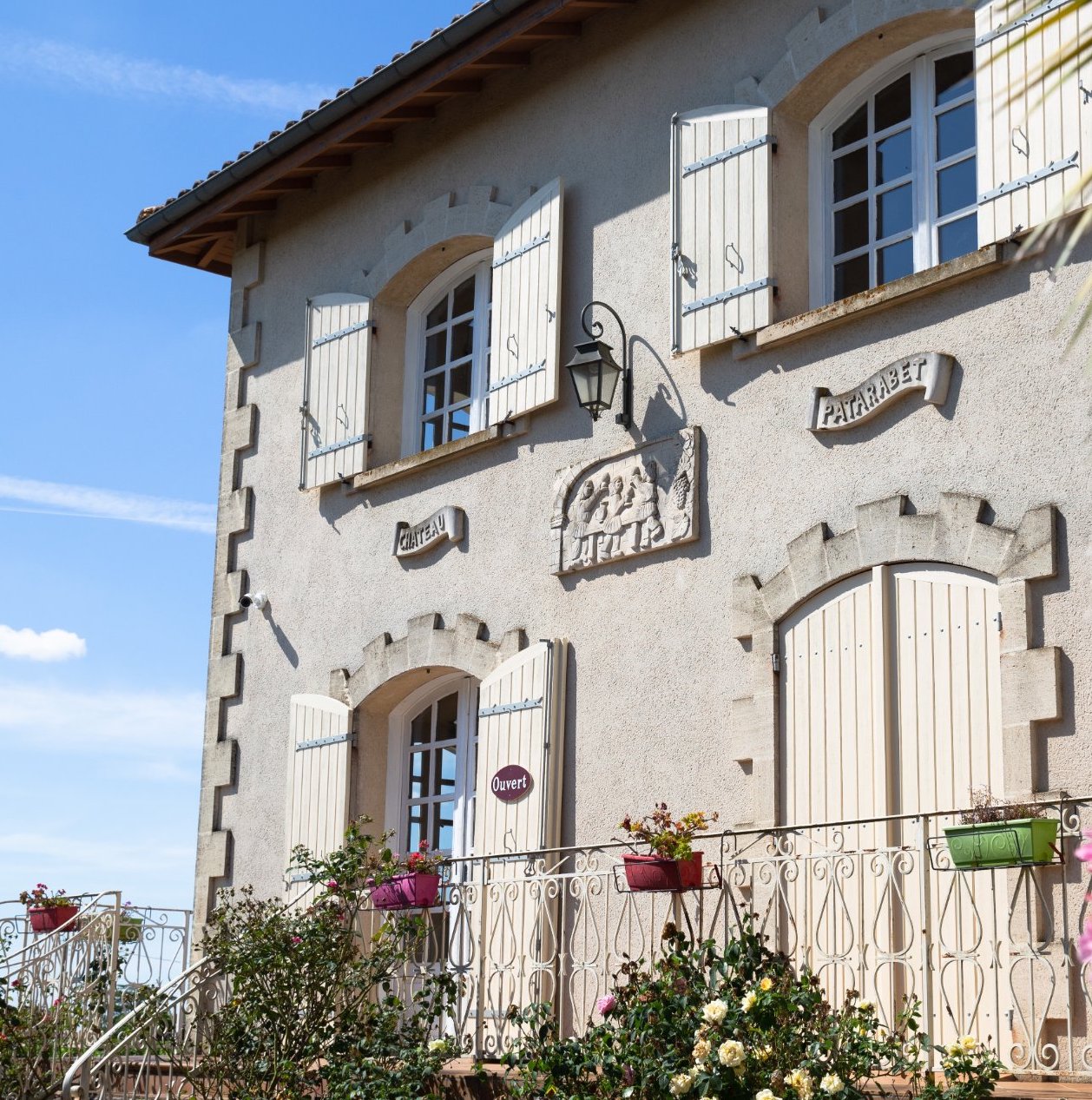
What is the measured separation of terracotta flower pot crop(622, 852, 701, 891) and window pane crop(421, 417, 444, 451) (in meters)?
4.06

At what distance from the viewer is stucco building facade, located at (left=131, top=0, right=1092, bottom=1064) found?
6.86 m

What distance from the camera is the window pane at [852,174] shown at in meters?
8.08

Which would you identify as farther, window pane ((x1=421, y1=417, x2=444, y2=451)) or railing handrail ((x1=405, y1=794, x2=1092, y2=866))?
window pane ((x1=421, y1=417, x2=444, y2=451))

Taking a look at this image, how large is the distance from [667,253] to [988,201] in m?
2.09

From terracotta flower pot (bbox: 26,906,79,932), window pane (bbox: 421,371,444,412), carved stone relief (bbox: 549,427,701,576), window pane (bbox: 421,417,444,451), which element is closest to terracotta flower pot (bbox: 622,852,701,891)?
carved stone relief (bbox: 549,427,701,576)

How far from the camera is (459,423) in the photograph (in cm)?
1038

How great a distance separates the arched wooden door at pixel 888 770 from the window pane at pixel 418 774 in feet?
10.4

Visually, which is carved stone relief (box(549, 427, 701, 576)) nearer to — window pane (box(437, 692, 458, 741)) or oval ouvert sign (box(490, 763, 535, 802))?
oval ouvert sign (box(490, 763, 535, 802))

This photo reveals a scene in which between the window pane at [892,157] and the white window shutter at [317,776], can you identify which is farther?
the white window shutter at [317,776]

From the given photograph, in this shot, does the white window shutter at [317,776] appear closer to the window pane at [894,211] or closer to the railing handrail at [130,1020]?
the railing handrail at [130,1020]

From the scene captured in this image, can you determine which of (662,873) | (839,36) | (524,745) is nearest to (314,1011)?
(524,745)

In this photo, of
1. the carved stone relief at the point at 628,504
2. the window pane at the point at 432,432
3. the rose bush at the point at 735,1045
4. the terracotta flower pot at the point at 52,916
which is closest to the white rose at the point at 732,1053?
the rose bush at the point at 735,1045

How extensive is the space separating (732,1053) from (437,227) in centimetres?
618

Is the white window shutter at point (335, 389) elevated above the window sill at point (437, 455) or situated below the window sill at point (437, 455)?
above
